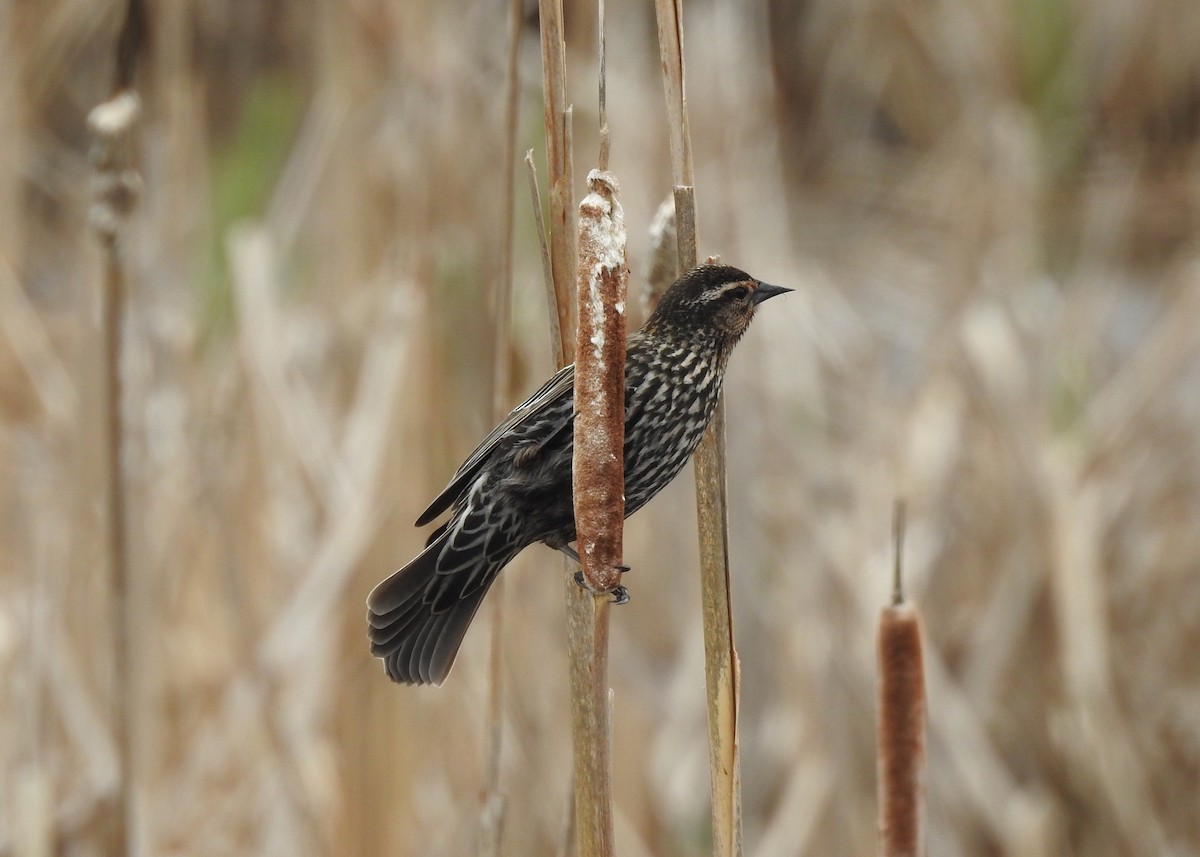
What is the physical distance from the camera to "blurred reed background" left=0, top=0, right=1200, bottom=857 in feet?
8.21

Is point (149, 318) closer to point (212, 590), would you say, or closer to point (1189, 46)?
point (212, 590)

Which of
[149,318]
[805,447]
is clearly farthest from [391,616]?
[805,447]

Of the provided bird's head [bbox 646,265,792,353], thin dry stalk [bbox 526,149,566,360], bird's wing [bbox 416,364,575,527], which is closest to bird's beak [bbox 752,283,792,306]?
bird's head [bbox 646,265,792,353]

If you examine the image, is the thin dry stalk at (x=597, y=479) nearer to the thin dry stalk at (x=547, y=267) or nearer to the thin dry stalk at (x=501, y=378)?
the thin dry stalk at (x=547, y=267)

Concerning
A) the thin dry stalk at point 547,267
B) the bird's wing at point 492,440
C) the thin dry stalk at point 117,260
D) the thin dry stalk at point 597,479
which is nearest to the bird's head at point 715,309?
the bird's wing at point 492,440

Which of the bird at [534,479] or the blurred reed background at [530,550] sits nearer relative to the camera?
the bird at [534,479]

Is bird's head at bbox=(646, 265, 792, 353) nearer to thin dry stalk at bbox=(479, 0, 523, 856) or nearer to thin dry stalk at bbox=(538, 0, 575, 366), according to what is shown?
thin dry stalk at bbox=(479, 0, 523, 856)

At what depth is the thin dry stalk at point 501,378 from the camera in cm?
164

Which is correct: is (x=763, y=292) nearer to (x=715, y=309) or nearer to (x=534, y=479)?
(x=715, y=309)

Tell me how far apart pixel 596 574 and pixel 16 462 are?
2.45 metres

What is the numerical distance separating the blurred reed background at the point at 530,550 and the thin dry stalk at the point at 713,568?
1.73 feet

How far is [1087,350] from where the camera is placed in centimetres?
425

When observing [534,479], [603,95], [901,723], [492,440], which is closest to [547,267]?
[603,95]

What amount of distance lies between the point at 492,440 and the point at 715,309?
0.40 meters
